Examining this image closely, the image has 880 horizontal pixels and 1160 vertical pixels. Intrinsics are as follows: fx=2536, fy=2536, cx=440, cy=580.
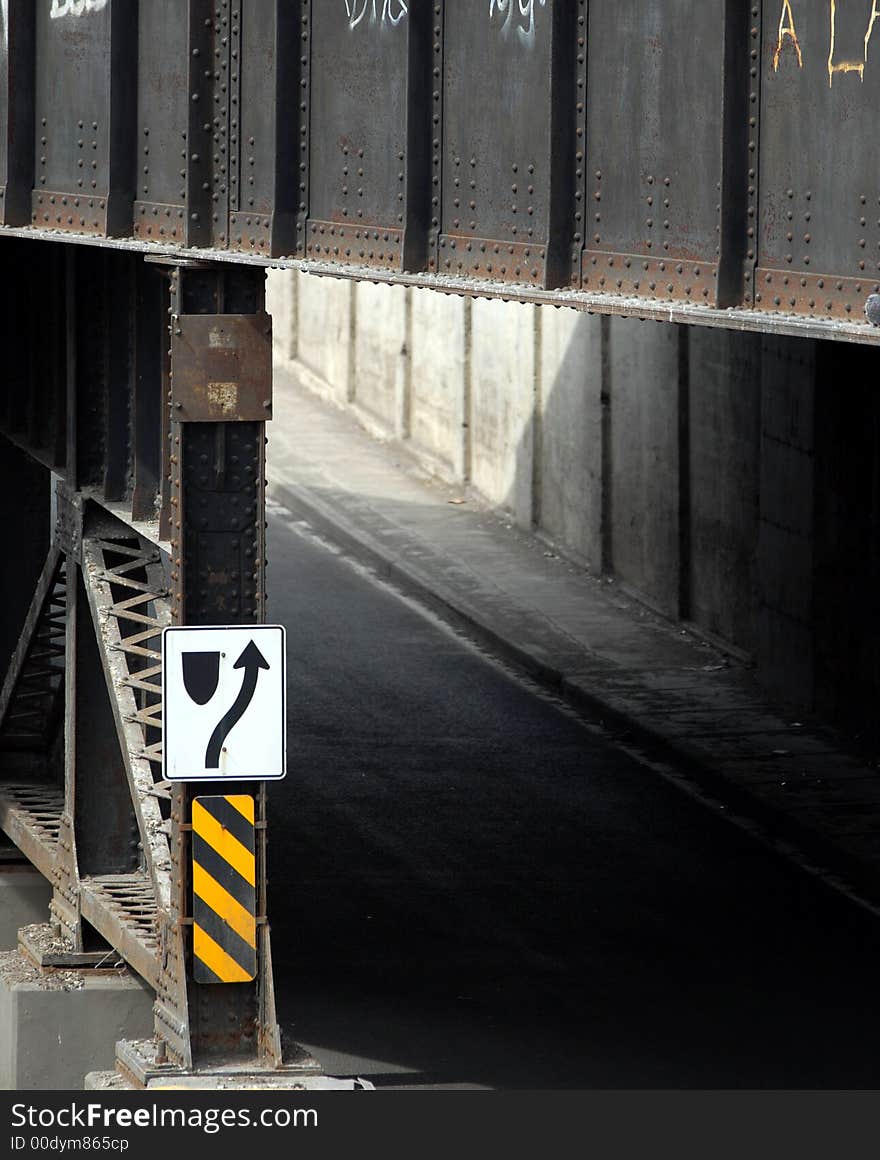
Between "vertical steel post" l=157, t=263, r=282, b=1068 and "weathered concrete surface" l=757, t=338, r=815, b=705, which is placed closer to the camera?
"vertical steel post" l=157, t=263, r=282, b=1068

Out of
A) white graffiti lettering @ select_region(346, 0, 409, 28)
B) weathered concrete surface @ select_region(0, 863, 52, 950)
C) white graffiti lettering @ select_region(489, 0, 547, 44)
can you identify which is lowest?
weathered concrete surface @ select_region(0, 863, 52, 950)

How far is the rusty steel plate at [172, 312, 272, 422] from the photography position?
11.8 m

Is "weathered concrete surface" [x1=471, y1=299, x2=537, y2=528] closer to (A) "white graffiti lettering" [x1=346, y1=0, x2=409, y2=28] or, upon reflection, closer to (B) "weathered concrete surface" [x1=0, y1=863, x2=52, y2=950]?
(B) "weathered concrete surface" [x1=0, y1=863, x2=52, y2=950]

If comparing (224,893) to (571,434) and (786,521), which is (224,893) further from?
(571,434)

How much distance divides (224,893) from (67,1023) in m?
2.88

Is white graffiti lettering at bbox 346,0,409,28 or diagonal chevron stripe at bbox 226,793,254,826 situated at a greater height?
white graffiti lettering at bbox 346,0,409,28

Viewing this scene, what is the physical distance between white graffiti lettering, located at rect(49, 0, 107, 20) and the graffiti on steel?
4647 millimetres

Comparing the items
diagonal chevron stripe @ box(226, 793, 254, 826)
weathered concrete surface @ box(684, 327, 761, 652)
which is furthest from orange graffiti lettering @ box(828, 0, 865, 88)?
weathered concrete surface @ box(684, 327, 761, 652)

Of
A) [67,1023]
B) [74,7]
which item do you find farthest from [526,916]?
[74,7]

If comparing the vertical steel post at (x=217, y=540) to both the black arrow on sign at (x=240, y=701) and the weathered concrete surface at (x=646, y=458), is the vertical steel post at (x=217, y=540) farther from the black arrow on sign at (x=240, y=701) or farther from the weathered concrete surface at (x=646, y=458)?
the weathered concrete surface at (x=646, y=458)

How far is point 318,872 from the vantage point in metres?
18.5

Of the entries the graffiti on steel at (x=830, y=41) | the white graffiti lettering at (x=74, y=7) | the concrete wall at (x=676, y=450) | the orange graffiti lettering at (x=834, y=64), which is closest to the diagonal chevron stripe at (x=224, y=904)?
the white graffiti lettering at (x=74, y=7)

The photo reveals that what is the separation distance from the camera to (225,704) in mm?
11695

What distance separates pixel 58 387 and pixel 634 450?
39.6 feet
